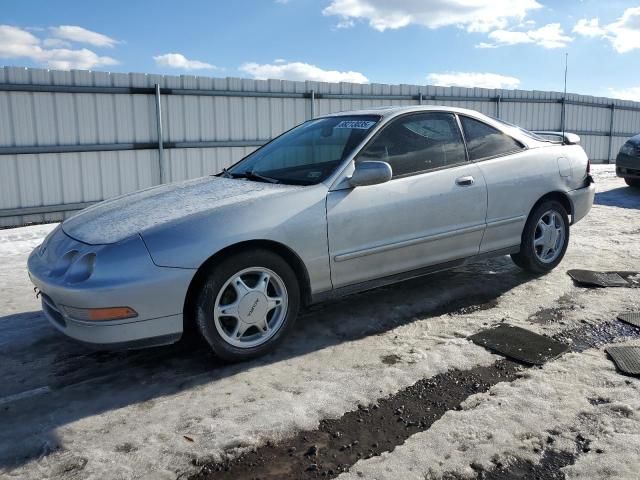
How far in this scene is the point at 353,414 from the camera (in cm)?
295

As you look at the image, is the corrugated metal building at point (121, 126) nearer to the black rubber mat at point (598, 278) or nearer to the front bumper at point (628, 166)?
the front bumper at point (628, 166)

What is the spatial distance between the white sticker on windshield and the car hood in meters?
0.82

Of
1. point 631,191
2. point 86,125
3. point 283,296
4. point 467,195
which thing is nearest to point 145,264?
point 283,296

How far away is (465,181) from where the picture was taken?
4.50 metres

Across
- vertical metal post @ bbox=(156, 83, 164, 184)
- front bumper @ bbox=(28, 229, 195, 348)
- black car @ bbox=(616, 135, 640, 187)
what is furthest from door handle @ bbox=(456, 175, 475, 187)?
black car @ bbox=(616, 135, 640, 187)

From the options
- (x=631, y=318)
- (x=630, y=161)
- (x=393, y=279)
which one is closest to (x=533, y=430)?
(x=393, y=279)

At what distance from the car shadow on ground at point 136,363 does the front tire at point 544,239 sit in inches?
13.0

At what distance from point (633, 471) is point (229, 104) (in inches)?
346

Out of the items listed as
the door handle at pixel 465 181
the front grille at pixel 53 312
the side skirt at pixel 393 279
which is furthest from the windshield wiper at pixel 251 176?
the front grille at pixel 53 312

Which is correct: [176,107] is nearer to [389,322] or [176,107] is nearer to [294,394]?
[389,322]

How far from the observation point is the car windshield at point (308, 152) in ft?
13.5

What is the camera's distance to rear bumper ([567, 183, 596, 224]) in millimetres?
5367

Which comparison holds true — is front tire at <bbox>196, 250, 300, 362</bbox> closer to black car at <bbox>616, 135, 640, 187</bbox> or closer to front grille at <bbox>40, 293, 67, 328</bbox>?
front grille at <bbox>40, 293, 67, 328</bbox>

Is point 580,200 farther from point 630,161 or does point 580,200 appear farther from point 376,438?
point 630,161
